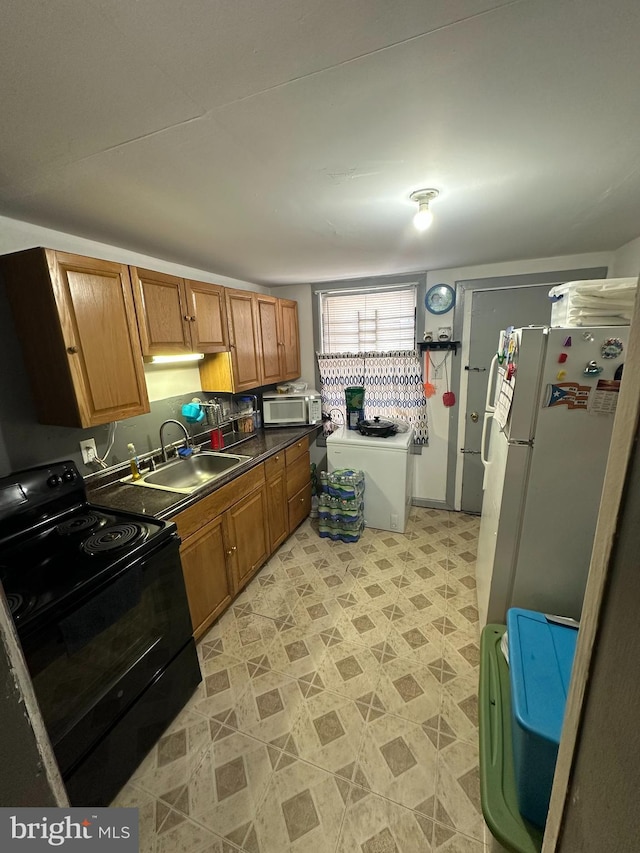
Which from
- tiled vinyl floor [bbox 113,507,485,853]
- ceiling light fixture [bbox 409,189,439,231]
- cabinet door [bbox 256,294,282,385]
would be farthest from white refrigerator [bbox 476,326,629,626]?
cabinet door [bbox 256,294,282,385]

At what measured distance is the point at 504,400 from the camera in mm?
1717

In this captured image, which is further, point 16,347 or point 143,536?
point 16,347

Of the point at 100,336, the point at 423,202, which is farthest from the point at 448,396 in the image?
the point at 100,336

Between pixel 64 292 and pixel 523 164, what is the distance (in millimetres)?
1905

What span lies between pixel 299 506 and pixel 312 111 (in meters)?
2.72

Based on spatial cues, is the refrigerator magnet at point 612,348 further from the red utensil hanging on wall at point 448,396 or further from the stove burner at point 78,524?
the stove burner at point 78,524

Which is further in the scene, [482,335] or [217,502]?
[482,335]

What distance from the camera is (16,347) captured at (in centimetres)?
158

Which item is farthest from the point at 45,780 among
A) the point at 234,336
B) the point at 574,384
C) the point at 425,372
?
the point at 425,372

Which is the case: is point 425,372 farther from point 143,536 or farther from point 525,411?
point 143,536

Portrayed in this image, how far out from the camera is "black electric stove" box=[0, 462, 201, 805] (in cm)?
111

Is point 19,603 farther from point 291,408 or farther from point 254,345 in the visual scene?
point 291,408

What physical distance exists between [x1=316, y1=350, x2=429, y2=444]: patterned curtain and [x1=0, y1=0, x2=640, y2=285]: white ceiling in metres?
1.58

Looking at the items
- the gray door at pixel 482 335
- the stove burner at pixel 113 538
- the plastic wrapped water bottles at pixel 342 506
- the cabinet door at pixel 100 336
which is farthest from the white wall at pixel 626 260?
the stove burner at pixel 113 538
